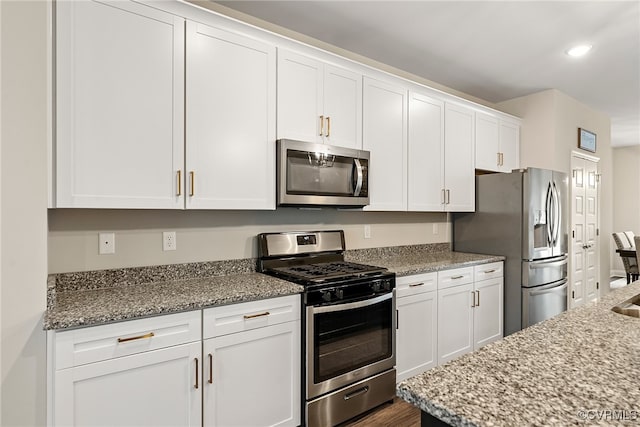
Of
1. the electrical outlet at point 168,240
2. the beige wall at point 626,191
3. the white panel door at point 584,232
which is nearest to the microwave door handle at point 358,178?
the electrical outlet at point 168,240

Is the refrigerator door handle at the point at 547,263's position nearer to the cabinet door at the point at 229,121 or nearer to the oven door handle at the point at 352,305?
the oven door handle at the point at 352,305

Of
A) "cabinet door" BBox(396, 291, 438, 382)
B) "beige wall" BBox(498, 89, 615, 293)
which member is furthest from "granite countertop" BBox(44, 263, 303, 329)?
"beige wall" BBox(498, 89, 615, 293)

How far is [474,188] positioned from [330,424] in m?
2.63

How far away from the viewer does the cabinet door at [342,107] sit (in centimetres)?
263

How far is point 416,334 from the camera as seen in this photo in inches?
108

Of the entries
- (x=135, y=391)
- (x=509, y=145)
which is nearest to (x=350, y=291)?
(x=135, y=391)

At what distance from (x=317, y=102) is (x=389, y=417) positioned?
2160mm

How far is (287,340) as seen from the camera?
206 cm

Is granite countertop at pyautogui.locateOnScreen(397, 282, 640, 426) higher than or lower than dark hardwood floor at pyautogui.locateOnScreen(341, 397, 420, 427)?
higher

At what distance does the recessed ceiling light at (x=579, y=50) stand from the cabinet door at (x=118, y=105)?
10.1 ft

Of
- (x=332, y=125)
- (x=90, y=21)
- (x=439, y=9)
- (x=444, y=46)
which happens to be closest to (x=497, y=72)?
(x=444, y=46)

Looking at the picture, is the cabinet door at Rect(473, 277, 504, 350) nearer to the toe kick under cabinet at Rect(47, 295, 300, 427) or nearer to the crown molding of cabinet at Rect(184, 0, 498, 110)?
the toe kick under cabinet at Rect(47, 295, 300, 427)

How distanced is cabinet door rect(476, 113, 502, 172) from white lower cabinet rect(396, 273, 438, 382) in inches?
62.4

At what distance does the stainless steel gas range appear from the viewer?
2.13 meters
